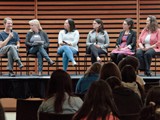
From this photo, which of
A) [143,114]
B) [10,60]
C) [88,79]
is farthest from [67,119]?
[10,60]

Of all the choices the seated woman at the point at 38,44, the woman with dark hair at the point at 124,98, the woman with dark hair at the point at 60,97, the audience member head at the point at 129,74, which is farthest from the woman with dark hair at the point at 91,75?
the seated woman at the point at 38,44

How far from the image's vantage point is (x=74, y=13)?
11.2 m

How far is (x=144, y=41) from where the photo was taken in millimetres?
9094

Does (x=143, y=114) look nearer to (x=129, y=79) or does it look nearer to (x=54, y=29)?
(x=129, y=79)

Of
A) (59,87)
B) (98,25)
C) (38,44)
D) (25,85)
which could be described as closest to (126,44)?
(98,25)

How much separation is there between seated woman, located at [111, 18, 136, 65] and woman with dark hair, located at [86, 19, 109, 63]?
0.85 feet

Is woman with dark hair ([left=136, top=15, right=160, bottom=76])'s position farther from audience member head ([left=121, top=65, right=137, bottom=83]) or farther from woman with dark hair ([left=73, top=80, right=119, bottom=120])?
woman with dark hair ([left=73, top=80, right=119, bottom=120])

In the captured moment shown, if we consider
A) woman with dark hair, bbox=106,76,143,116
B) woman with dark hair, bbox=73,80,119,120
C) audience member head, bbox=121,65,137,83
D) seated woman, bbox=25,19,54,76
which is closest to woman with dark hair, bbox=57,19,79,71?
seated woman, bbox=25,19,54,76

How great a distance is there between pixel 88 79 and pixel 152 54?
344 cm

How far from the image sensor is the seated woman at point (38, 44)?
8875mm

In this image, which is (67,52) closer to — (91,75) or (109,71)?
(91,75)

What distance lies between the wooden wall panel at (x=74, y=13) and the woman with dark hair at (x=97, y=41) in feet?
5.62

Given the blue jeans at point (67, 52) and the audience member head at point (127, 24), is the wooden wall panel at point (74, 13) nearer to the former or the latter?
the audience member head at point (127, 24)

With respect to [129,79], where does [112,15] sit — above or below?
above
